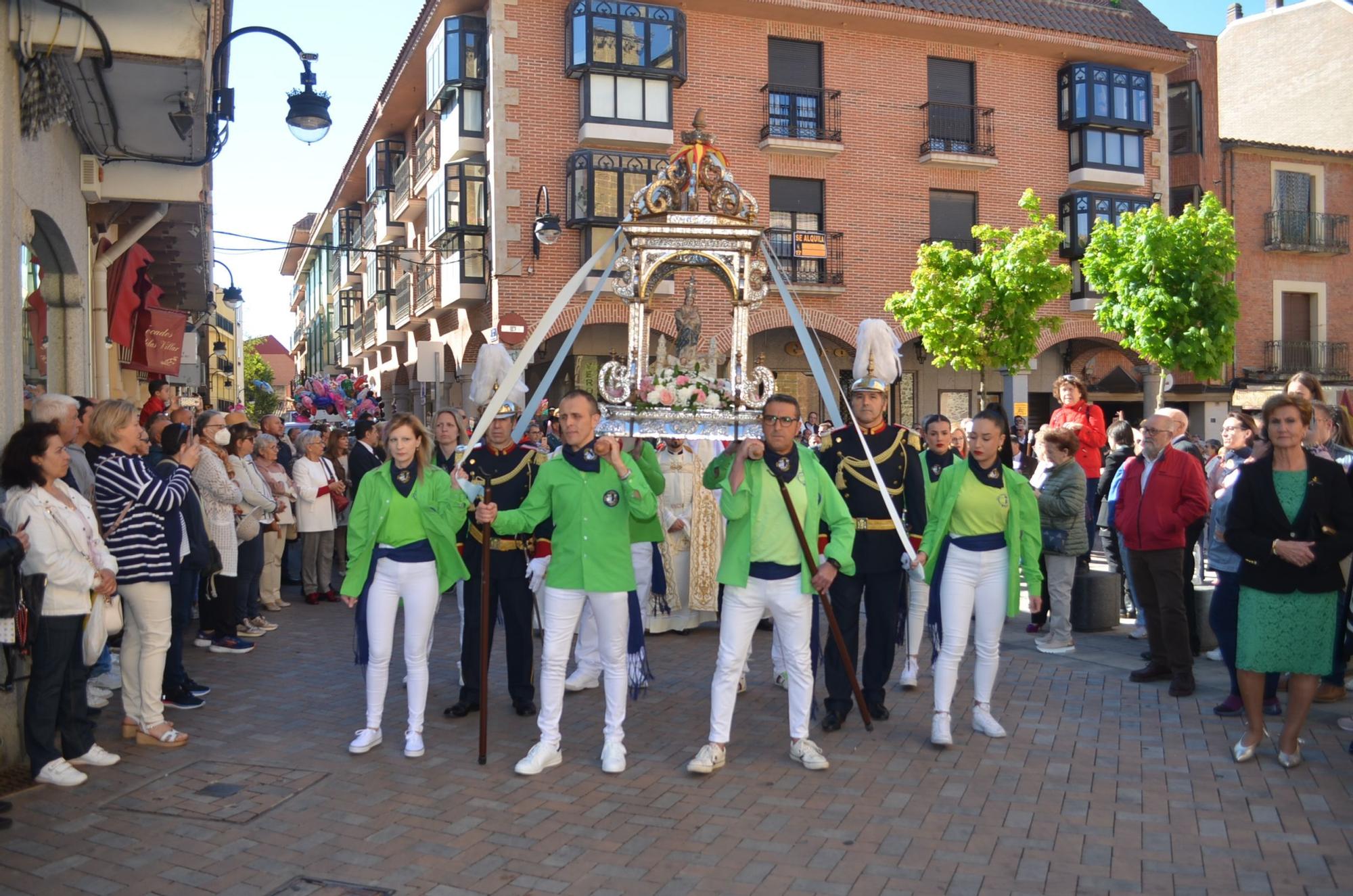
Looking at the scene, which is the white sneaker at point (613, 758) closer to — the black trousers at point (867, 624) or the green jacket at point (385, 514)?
the green jacket at point (385, 514)

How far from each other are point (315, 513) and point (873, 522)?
715 centimetres

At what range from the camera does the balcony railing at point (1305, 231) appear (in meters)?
29.7

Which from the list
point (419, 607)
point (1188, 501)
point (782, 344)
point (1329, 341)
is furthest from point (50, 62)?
point (1329, 341)

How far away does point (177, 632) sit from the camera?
7.38 meters

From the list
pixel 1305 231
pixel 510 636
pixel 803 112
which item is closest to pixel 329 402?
pixel 510 636

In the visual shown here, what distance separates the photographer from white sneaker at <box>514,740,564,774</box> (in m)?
5.89

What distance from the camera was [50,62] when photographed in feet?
25.0

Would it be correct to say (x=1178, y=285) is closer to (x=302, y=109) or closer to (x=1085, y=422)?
(x=1085, y=422)

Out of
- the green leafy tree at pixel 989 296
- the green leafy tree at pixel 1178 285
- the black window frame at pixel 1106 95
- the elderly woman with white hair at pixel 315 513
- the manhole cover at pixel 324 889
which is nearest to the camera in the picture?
the manhole cover at pixel 324 889

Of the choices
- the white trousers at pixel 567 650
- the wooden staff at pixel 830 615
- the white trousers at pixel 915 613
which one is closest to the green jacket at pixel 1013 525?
the wooden staff at pixel 830 615

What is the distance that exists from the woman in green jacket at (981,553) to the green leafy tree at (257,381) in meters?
42.3

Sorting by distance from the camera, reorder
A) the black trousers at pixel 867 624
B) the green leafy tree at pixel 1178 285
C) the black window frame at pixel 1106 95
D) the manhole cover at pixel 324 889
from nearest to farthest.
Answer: the manhole cover at pixel 324 889 → the black trousers at pixel 867 624 → the green leafy tree at pixel 1178 285 → the black window frame at pixel 1106 95

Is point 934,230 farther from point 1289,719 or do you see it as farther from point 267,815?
point 267,815

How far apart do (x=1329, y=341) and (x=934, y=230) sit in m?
12.7
